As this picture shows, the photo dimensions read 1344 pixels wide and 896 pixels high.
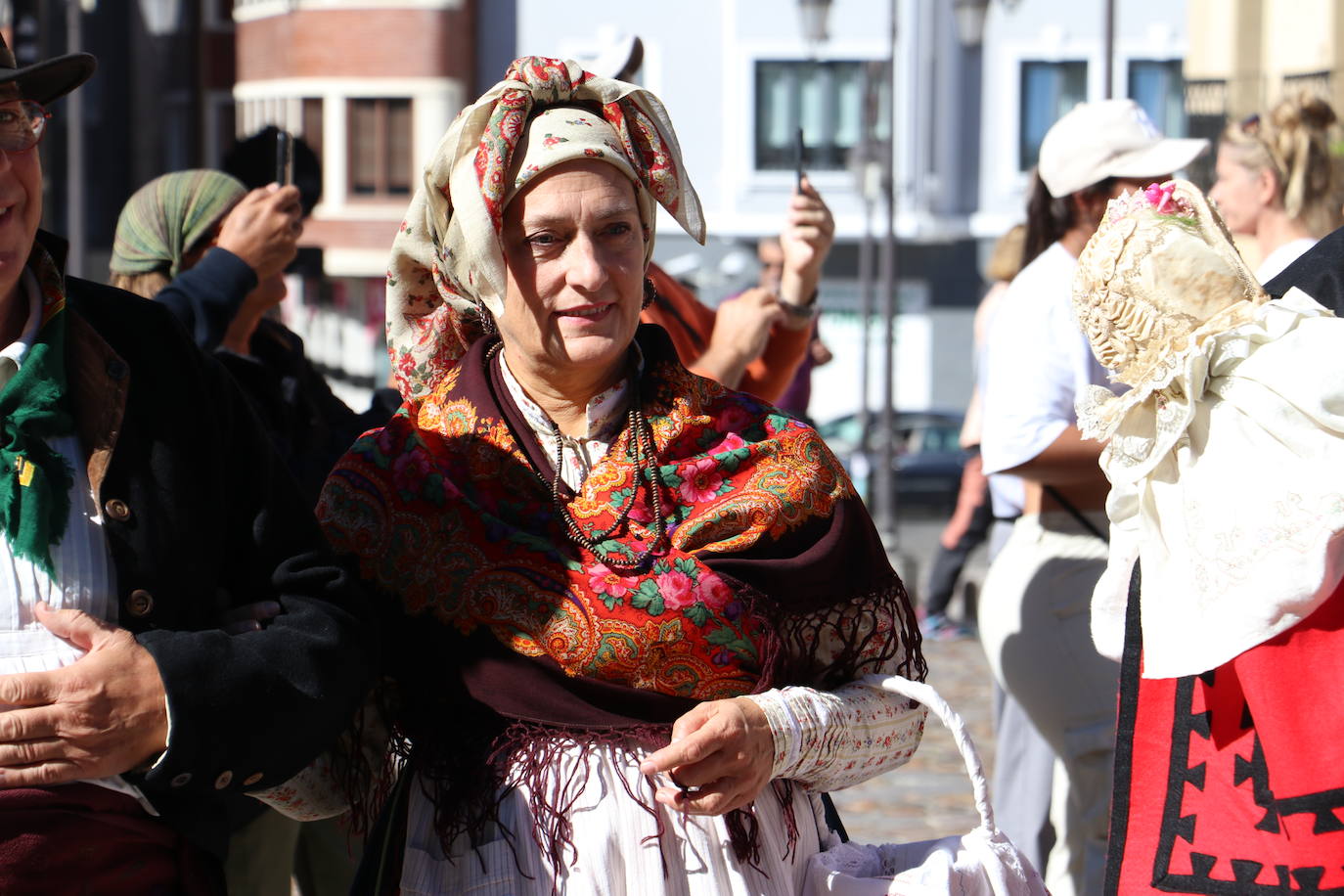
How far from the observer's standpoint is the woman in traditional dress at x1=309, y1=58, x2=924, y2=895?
264 centimetres

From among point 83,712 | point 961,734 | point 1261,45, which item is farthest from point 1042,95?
point 83,712

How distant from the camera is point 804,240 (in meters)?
4.50

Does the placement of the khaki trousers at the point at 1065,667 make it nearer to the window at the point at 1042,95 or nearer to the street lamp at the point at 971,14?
the street lamp at the point at 971,14

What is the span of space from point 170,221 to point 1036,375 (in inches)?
90.3

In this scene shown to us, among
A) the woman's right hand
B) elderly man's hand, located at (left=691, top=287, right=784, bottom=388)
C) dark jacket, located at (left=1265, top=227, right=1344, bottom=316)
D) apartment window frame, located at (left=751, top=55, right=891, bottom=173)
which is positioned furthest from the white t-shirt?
apartment window frame, located at (left=751, top=55, right=891, bottom=173)

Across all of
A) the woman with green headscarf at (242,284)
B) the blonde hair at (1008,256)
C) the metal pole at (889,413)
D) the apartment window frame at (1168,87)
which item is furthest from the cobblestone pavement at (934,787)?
the apartment window frame at (1168,87)

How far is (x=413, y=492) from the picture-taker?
2.76 meters

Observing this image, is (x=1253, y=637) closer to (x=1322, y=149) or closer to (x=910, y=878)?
(x=910, y=878)

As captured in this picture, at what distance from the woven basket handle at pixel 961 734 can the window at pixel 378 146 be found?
24.4 metres

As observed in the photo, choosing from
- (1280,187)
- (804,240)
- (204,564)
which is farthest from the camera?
(1280,187)

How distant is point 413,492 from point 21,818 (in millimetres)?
790

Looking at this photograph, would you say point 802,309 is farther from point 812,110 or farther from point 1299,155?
point 812,110

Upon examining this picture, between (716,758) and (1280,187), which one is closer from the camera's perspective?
(716,758)

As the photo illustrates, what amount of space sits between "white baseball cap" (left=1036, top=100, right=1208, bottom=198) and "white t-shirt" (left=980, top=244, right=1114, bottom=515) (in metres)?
0.27
